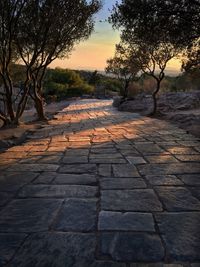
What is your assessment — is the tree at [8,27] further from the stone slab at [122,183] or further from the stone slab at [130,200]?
the stone slab at [130,200]

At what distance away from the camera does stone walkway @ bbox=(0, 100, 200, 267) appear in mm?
2535

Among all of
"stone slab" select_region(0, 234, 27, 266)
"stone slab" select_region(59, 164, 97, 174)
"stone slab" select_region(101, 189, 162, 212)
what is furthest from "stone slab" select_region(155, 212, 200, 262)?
"stone slab" select_region(59, 164, 97, 174)

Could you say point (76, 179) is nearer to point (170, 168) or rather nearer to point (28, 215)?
point (28, 215)

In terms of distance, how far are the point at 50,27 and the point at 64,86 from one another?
2978 cm

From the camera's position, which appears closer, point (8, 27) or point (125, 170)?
point (125, 170)

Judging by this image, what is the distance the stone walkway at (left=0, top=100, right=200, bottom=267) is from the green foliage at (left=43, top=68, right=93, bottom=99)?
103ft

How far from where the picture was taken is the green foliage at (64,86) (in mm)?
40125

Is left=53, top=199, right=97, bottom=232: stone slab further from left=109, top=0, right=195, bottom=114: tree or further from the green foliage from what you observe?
the green foliage

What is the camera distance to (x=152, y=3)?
826 cm

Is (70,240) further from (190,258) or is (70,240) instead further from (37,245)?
(190,258)

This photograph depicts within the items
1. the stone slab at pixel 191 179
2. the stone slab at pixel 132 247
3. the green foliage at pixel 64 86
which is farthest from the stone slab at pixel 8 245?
the green foliage at pixel 64 86

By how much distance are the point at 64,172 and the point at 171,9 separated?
17.4 ft

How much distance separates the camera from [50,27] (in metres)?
12.2

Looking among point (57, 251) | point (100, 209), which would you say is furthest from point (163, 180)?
point (57, 251)
